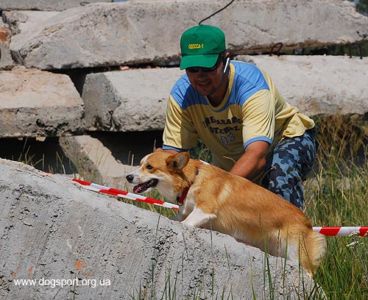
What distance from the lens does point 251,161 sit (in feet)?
17.7

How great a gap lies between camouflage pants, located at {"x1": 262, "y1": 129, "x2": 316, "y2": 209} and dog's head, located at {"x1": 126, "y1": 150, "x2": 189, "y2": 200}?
2.76 feet

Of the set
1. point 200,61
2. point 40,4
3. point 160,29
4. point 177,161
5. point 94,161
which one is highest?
point 200,61

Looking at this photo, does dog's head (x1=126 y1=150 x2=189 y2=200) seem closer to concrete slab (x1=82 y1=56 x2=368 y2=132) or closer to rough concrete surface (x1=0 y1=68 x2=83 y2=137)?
concrete slab (x1=82 y1=56 x2=368 y2=132)

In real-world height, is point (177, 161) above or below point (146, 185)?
above

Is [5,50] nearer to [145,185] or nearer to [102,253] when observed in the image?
[145,185]

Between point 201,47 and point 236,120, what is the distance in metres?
0.57

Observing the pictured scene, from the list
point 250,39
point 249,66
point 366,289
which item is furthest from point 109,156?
point 366,289

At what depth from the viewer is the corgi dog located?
15.9 ft

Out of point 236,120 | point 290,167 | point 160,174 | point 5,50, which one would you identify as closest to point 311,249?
point 160,174

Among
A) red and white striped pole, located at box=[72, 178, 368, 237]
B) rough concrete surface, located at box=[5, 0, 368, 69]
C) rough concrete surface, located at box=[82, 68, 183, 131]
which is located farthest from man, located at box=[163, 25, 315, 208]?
rough concrete surface, located at box=[5, 0, 368, 69]

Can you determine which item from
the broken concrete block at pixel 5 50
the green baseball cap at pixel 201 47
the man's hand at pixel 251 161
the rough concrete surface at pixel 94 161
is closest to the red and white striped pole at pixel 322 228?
the man's hand at pixel 251 161

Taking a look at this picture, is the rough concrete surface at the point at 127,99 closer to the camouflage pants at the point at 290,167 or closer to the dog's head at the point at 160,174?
the camouflage pants at the point at 290,167

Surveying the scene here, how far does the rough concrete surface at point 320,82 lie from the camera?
7848mm

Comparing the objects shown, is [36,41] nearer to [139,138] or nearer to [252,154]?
[139,138]
